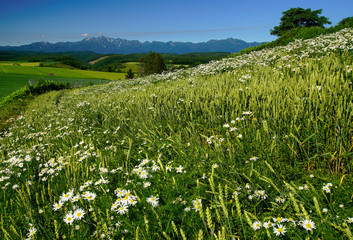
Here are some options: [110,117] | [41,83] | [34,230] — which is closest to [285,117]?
[34,230]

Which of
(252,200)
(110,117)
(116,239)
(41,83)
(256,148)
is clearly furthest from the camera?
(41,83)

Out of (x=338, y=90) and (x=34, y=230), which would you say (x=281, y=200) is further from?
(x=34, y=230)

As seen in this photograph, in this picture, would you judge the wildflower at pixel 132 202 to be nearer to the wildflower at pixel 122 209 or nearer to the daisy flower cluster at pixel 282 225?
the wildflower at pixel 122 209

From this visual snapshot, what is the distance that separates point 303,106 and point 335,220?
205 centimetres

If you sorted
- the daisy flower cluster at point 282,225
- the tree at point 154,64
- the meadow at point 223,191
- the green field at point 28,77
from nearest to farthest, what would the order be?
the daisy flower cluster at point 282,225
the meadow at point 223,191
the green field at point 28,77
the tree at point 154,64

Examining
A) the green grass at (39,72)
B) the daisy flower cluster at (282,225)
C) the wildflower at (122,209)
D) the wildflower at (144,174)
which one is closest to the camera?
the daisy flower cluster at (282,225)

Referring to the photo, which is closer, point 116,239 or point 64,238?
point 116,239

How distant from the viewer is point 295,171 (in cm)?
234

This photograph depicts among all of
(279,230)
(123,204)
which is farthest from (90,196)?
(279,230)

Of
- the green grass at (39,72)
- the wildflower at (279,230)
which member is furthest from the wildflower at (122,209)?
the green grass at (39,72)

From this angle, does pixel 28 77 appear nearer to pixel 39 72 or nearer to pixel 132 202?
pixel 39 72

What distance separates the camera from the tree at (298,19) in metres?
37.9

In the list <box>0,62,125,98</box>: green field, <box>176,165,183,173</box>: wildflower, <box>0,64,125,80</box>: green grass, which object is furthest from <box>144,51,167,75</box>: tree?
<box>176,165,183,173</box>: wildflower

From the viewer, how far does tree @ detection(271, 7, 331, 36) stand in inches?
1494
